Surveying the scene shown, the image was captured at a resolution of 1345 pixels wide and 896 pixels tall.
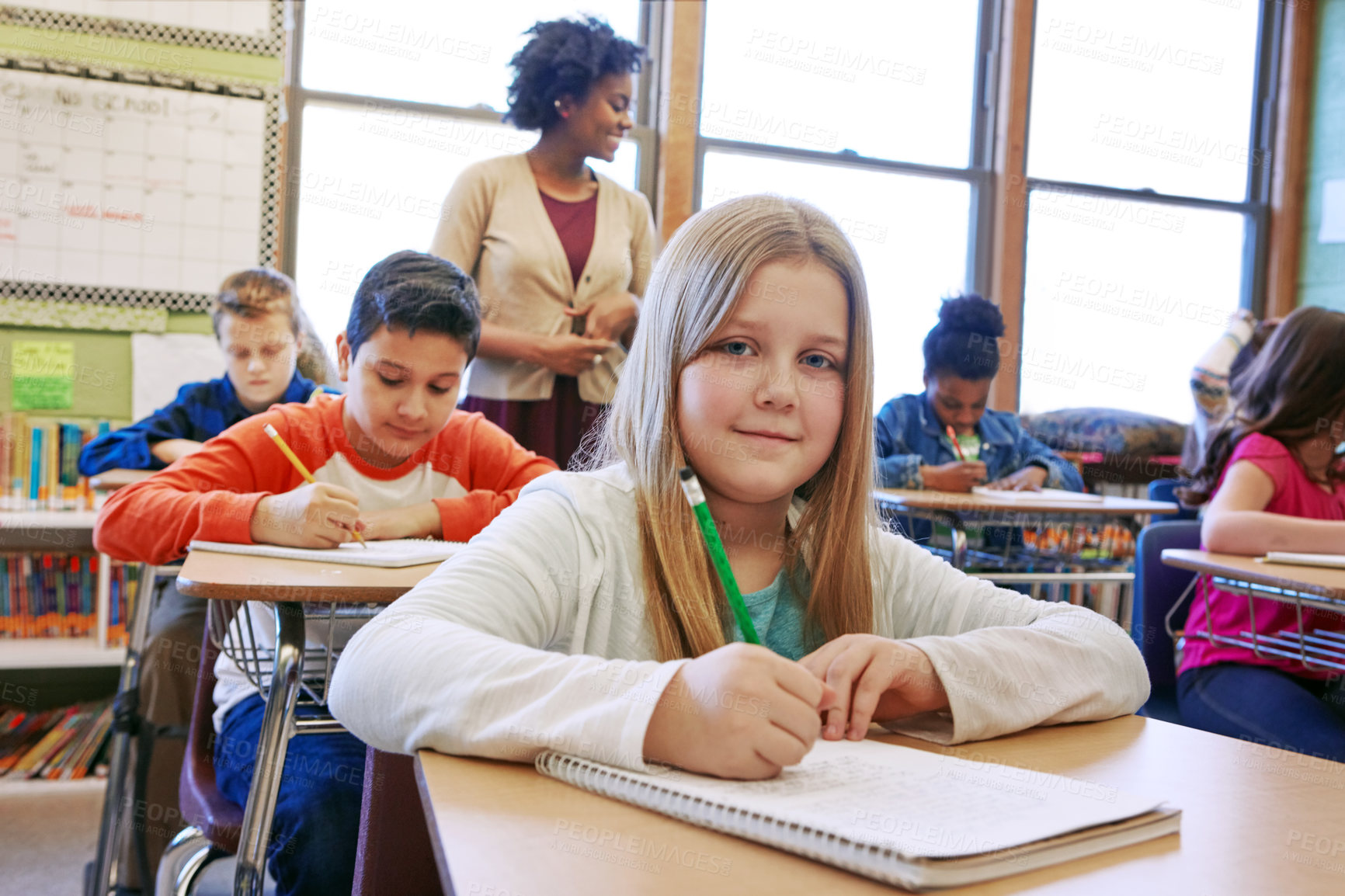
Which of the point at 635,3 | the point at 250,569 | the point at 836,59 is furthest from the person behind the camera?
the point at 836,59

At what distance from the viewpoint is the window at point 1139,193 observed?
475 cm

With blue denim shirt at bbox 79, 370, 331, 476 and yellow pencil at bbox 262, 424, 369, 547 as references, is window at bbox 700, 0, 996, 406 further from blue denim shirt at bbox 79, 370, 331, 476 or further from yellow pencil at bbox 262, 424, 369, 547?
yellow pencil at bbox 262, 424, 369, 547

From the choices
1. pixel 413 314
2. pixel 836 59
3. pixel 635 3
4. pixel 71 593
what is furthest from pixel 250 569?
pixel 836 59

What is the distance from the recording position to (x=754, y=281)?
0.93m

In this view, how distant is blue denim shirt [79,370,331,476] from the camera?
2.18 metres

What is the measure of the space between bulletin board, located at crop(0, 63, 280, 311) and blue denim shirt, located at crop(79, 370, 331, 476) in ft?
3.09

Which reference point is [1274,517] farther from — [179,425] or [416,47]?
[416,47]

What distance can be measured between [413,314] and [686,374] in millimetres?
863

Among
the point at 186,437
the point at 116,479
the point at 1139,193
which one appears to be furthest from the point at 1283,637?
the point at 1139,193

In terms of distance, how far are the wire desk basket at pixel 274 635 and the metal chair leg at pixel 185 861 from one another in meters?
0.23

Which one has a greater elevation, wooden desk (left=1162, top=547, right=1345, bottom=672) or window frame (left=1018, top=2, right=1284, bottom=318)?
window frame (left=1018, top=2, right=1284, bottom=318)

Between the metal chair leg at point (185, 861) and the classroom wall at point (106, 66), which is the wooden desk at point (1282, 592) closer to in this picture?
the metal chair leg at point (185, 861)

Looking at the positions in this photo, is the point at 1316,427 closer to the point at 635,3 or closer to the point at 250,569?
the point at 250,569

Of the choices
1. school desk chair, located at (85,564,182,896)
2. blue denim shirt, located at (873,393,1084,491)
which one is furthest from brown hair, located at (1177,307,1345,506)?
school desk chair, located at (85,564,182,896)
